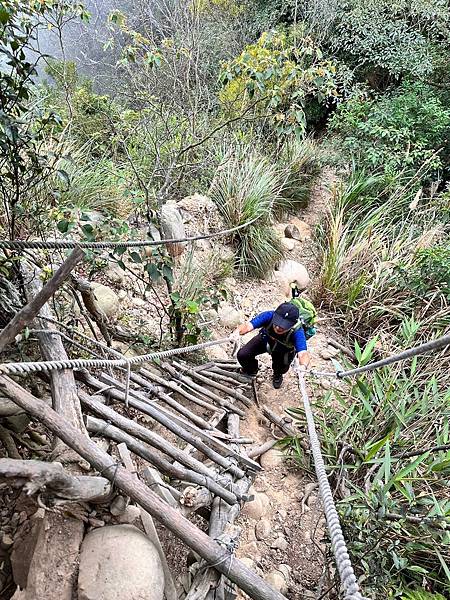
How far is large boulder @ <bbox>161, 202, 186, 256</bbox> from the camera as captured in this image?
3316 mm

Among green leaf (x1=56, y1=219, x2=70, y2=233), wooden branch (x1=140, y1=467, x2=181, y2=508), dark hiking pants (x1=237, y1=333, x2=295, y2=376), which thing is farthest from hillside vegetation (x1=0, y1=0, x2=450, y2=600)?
wooden branch (x1=140, y1=467, x2=181, y2=508)

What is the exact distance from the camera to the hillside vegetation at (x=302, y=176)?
5.97ft

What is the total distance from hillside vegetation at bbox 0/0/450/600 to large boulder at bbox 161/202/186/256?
18 centimetres

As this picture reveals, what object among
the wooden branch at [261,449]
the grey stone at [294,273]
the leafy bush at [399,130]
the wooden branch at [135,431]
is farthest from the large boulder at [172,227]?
the leafy bush at [399,130]

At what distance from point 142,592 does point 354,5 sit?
6.61 m

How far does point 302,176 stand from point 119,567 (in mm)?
4609

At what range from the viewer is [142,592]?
1.15 metres

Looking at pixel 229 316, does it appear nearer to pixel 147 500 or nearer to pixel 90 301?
pixel 90 301

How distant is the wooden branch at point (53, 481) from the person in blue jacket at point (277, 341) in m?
1.48

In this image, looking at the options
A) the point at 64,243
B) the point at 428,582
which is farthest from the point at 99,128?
the point at 428,582

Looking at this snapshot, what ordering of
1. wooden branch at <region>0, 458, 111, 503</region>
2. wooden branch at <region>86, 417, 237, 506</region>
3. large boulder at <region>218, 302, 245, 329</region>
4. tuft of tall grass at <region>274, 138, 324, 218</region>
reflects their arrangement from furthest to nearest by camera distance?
tuft of tall grass at <region>274, 138, 324, 218</region>, large boulder at <region>218, 302, 245, 329</region>, wooden branch at <region>86, 417, 237, 506</region>, wooden branch at <region>0, 458, 111, 503</region>

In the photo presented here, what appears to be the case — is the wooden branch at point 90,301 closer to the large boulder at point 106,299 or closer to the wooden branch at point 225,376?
the large boulder at point 106,299

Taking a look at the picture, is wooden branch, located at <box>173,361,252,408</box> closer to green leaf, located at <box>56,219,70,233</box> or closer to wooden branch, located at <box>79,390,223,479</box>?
wooden branch, located at <box>79,390,223,479</box>

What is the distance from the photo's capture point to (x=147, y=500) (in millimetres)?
1195
